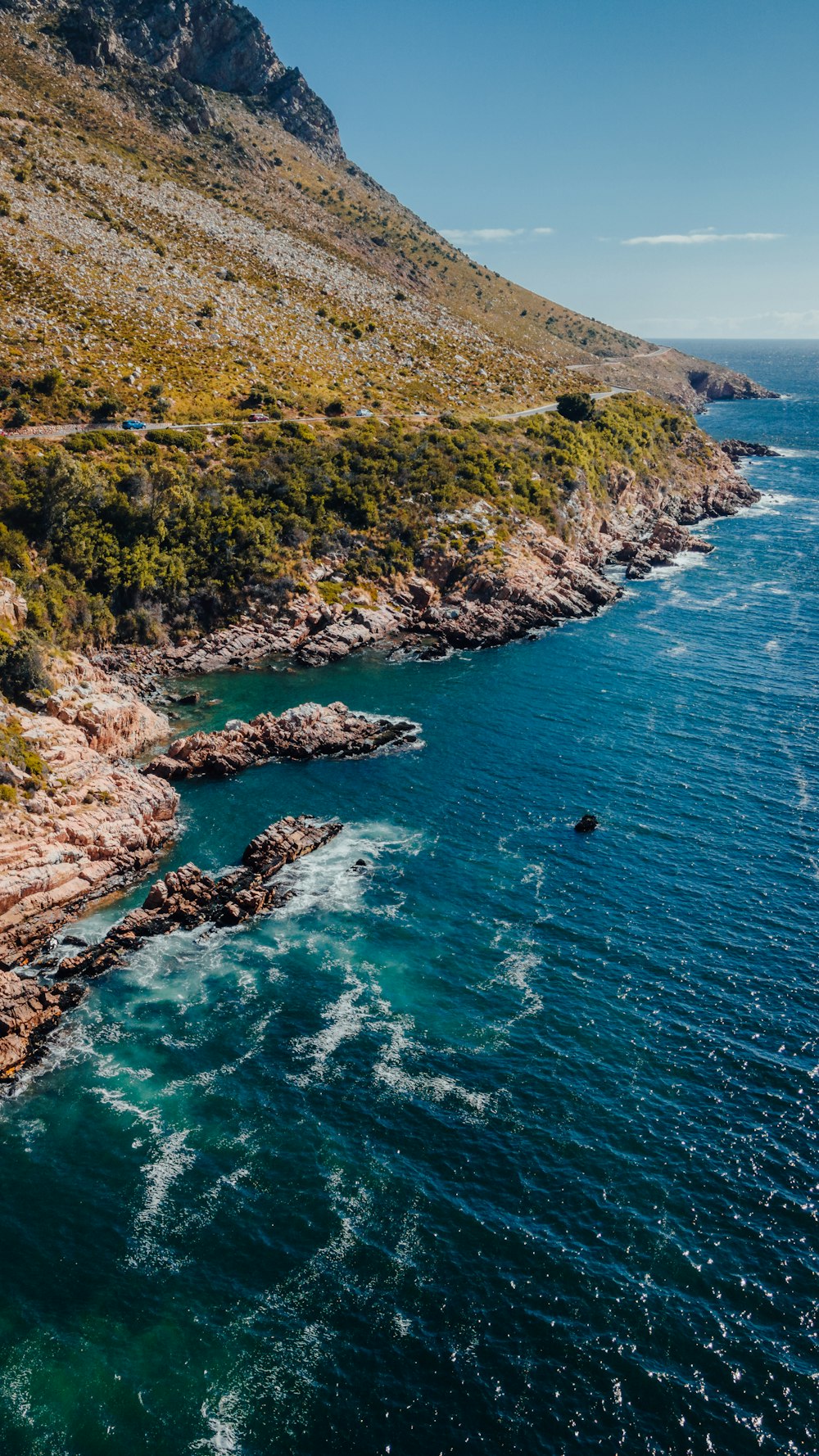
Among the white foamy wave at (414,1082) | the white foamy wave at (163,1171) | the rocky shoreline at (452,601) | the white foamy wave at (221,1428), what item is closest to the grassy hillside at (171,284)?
the rocky shoreline at (452,601)

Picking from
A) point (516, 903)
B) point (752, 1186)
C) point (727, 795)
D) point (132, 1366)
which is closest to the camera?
point (132, 1366)

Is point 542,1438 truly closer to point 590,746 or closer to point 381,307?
point 590,746

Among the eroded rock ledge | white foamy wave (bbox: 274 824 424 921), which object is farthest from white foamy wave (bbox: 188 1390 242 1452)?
white foamy wave (bbox: 274 824 424 921)

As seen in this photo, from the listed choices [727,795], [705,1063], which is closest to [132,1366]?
[705,1063]

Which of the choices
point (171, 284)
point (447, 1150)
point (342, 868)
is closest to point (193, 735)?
point (342, 868)

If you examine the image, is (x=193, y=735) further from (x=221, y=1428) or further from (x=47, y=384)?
(x=47, y=384)

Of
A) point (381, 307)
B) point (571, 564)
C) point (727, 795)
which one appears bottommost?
point (727, 795)
